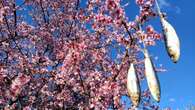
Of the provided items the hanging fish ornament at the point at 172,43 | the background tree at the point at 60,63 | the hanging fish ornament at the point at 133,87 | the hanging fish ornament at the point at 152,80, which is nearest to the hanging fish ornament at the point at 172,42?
the hanging fish ornament at the point at 172,43

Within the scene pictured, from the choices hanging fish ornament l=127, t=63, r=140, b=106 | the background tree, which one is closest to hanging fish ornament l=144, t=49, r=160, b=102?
hanging fish ornament l=127, t=63, r=140, b=106

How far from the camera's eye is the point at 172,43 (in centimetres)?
388

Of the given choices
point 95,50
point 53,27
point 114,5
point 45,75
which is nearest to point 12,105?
point 45,75

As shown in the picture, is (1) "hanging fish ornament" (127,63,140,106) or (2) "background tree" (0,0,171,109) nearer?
(1) "hanging fish ornament" (127,63,140,106)

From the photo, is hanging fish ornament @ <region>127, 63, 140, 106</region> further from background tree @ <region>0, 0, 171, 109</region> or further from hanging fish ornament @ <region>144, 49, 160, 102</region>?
background tree @ <region>0, 0, 171, 109</region>

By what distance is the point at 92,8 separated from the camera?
2266 cm

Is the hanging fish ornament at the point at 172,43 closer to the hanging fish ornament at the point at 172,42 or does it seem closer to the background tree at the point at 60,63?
the hanging fish ornament at the point at 172,42

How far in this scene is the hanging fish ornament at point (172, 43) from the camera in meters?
3.87

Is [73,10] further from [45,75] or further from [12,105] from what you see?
[12,105]

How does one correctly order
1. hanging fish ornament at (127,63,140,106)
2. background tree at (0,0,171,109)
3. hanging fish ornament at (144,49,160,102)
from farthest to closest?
background tree at (0,0,171,109)
hanging fish ornament at (127,63,140,106)
hanging fish ornament at (144,49,160,102)

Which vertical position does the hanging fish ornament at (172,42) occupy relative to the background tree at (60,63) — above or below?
below

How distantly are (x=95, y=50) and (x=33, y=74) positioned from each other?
2912mm

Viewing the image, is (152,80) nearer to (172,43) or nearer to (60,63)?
(172,43)

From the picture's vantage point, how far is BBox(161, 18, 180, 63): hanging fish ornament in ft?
12.7
